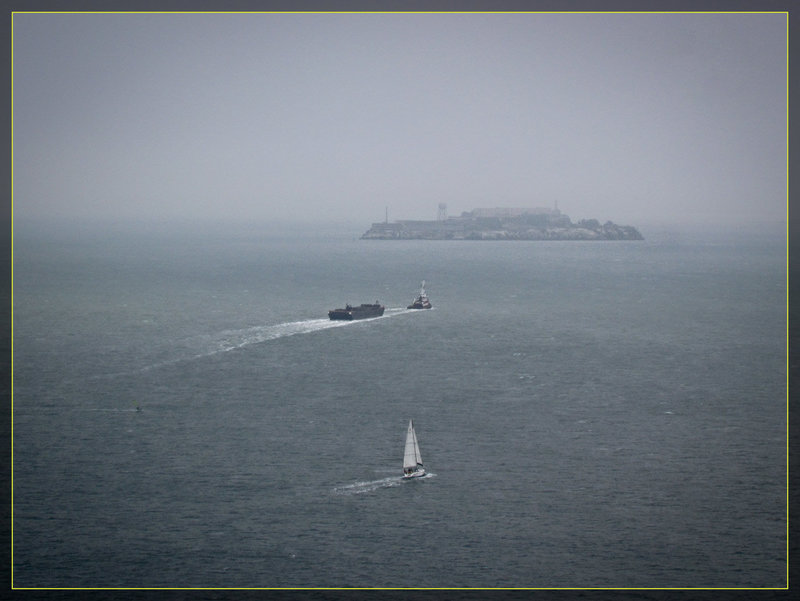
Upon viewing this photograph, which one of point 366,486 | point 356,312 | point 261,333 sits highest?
point 356,312

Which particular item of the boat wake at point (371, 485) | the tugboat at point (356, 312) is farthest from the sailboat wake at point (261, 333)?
the boat wake at point (371, 485)

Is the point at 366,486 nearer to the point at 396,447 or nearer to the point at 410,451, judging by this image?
the point at 410,451

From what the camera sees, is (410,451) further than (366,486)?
Yes

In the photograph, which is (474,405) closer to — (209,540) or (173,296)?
(209,540)

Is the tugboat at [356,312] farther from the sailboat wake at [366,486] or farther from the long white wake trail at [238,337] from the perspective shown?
the sailboat wake at [366,486]

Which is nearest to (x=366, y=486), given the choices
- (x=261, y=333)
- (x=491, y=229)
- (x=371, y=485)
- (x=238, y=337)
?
(x=371, y=485)

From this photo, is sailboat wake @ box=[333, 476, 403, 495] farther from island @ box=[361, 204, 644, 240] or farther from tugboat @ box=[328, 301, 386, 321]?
island @ box=[361, 204, 644, 240]

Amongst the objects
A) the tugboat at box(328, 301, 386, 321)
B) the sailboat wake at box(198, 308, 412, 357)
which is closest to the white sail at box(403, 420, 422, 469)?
the sailboat wake at box(198, 308, 412, 357)
